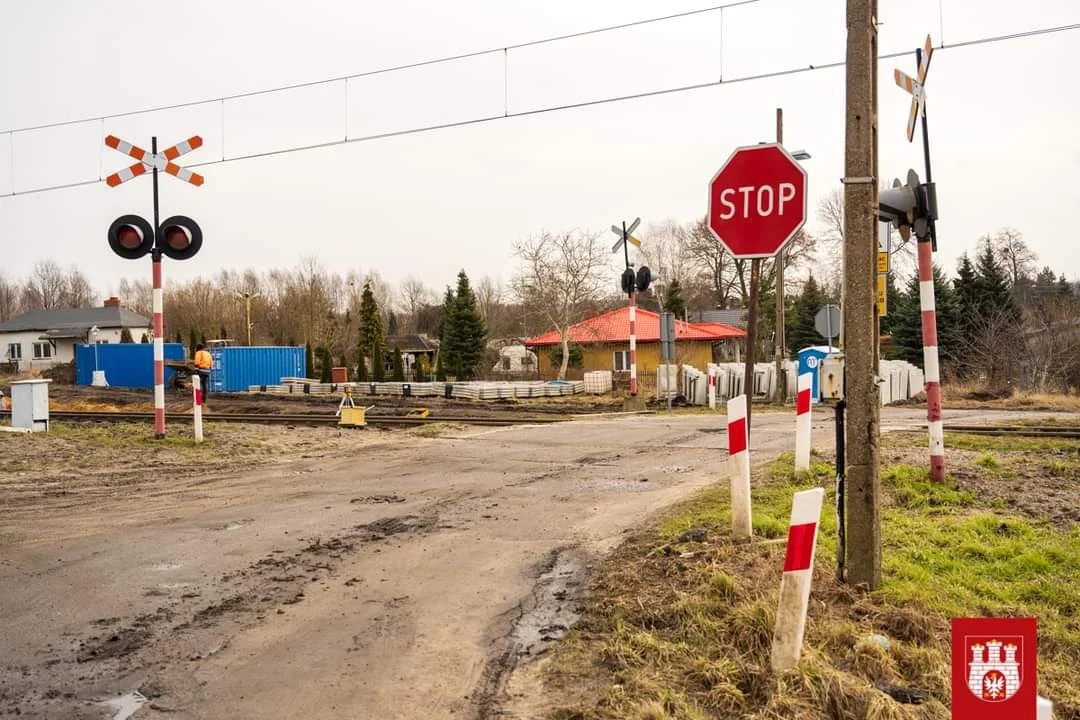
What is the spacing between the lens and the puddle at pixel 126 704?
3606 millimetres

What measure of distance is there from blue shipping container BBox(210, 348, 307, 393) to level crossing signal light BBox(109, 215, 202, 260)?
93.6ft

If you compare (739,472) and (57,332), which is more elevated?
(57,332)

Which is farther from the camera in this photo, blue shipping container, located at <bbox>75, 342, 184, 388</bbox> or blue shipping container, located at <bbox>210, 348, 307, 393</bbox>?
blue shipping container, located at <bbox>75, 342, 184, 388</bbox>

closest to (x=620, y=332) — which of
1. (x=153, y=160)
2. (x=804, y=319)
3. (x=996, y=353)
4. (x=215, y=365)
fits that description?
(x=804, y=319)

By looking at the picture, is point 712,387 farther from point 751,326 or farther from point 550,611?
point 550,611

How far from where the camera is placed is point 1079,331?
124 ft

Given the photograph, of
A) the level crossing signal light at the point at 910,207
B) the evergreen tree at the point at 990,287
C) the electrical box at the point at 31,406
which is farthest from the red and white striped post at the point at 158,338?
the evergreen tree at the point at 990,287

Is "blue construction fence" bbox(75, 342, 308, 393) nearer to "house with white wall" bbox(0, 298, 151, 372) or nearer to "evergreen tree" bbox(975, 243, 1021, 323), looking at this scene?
"house with white wall" bbox(0, 298, 151, 372)

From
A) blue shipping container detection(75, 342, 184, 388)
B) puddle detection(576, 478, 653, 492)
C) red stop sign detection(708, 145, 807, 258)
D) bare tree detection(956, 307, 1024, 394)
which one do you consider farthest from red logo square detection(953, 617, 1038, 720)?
blue shipping container detection(75, 342, 184, 388)

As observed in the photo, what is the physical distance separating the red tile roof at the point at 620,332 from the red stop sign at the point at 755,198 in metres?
Result: 44.7

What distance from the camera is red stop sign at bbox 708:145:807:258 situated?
21.0 ft

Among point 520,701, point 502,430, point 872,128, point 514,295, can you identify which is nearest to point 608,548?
point 520,701

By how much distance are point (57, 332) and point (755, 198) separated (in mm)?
77831

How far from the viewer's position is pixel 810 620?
4449 mm
